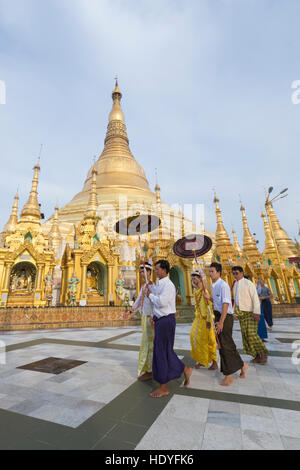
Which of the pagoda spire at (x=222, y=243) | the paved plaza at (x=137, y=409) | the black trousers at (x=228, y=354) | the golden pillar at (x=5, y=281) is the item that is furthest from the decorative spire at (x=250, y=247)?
the black trousers at (x=228, y=354)

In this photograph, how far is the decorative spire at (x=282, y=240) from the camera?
28.2 metres

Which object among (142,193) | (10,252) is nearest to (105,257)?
(10,252)

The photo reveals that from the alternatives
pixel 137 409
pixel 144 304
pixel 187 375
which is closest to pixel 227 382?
pixel 187 375

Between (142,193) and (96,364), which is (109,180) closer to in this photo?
(142,193)

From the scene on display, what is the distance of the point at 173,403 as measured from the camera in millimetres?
2646

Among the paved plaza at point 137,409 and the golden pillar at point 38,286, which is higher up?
the golden pillar at point 38,286

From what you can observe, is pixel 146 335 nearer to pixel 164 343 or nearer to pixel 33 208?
pixel 164 343

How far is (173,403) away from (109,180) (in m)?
34.7

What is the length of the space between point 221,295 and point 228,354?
881mm

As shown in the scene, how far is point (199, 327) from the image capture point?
13.7ft

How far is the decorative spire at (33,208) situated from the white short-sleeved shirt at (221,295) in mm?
15989

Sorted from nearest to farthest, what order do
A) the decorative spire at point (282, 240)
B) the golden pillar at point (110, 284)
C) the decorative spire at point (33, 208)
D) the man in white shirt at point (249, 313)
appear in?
1. the man in white shirt at point (249, 313)
2. the golden pillar at point (110, 284)
3. the decorative spire at point (33, 208)
4. the decorative spire at point (282, 240)

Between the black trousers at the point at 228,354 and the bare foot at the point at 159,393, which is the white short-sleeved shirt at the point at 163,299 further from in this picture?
the black trousers at the point at 228,354

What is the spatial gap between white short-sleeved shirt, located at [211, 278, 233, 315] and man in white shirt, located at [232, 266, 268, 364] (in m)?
0.70
